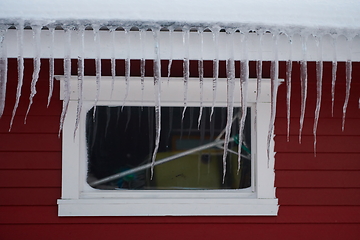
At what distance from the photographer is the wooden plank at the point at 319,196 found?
3.03 metres

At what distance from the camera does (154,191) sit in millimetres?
3027

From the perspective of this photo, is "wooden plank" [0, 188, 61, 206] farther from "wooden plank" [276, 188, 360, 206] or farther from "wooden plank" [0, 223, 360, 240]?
"wooden plank" [276, 188, 360, 206]

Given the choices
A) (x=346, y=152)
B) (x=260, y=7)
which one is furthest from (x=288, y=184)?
(x=260, y=7)

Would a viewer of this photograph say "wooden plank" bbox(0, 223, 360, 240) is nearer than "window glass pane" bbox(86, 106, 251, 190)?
Yes

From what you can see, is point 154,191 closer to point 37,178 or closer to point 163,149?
point 163,149

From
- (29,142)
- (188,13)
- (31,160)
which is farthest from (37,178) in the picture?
(188,13)

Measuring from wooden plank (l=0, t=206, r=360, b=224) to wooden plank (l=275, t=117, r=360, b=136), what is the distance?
1.92ft

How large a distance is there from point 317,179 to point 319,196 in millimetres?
135

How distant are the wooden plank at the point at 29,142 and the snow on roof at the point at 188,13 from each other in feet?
3.56

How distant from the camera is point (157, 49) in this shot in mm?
2211

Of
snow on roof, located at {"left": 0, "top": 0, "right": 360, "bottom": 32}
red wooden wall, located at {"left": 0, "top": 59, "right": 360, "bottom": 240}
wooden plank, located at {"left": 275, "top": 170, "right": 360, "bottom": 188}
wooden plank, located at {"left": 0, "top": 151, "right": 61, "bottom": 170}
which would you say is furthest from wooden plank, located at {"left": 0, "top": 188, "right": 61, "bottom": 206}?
wooden plank, located at {"left": 275, "top": 170, "right": 360, "bottom": 188}

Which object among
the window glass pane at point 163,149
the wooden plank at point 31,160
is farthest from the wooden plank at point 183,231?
the wooden plank at point 31,160

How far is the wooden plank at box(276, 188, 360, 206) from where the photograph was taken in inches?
119

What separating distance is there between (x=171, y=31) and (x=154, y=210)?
55.5 inches
